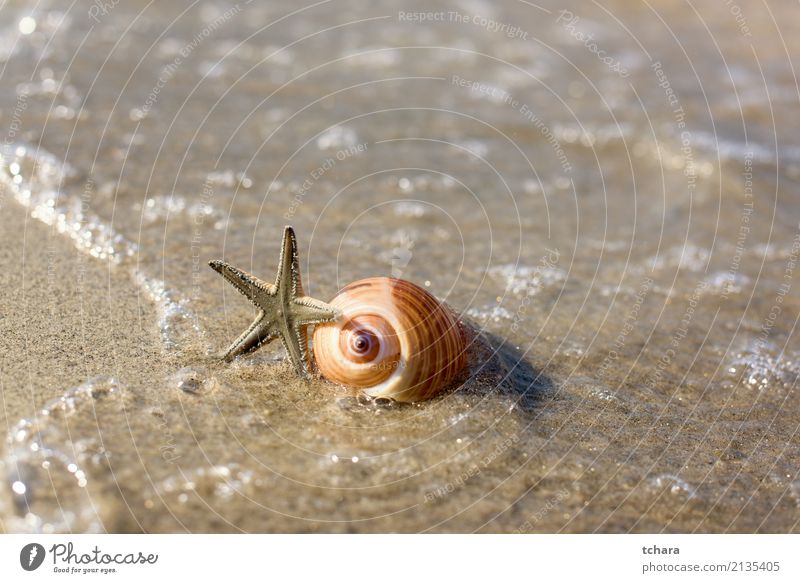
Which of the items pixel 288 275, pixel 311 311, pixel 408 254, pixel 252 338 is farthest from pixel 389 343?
pixel 408 254

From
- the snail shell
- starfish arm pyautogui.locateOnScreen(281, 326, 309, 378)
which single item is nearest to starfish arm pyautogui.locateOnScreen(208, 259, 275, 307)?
starfish arm pyautogui.locateOnScreen(281, 326, 309, 378)

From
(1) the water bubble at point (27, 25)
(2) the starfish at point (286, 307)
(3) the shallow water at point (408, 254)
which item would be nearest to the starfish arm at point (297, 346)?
(2) the starfish at point (286, 307)

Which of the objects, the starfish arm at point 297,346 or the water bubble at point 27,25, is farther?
the water bubble at point 27,25

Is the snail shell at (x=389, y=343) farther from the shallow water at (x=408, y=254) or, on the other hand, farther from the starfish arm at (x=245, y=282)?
the starfish arm at (x=245, y=282)

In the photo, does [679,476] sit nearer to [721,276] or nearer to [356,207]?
[721,276]

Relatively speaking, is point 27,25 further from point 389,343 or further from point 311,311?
point 389,343

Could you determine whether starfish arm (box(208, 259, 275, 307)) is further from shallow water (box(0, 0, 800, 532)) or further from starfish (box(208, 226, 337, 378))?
shallow water (box(0, 0, 800, 532))
